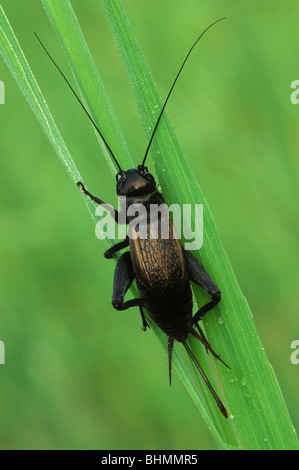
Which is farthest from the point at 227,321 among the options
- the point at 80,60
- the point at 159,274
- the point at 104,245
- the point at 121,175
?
the point at 104,245

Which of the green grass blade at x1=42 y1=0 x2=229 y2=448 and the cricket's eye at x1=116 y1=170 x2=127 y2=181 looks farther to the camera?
the cricket's eye at x1=116 y1=170 x2=127 y2=181

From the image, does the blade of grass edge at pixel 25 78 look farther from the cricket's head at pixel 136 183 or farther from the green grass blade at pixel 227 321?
the cricket's head at pixel 136 183

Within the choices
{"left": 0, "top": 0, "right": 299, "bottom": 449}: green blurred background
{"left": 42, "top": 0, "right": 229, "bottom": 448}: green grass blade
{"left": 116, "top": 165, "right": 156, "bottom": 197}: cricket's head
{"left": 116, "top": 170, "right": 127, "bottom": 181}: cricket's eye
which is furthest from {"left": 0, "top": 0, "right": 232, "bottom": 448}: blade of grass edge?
{"left": 0, "top": 0, "right": 299, "bottom": 449}: green blurred background

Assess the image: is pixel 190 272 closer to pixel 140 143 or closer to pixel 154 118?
pixel 154 118

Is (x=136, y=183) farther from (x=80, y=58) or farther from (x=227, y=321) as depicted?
(x=227, y=321)

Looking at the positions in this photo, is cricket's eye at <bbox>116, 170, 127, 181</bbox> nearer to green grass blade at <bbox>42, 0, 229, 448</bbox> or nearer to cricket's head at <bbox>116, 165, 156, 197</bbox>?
cricket's head at <bbox>116, 165, 156, 197</bbox>

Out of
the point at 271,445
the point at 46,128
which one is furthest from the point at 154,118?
the point at 271,445

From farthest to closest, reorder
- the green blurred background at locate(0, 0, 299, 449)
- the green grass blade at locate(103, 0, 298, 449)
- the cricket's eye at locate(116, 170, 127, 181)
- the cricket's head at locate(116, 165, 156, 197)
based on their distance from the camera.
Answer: the green blurred background at locate(0, 0, 299, 449) → the cricket's head at locate(116, 165, 156, 197) → the cricket's eye at locate(116, 170, 127, 181) → the green grass blade at locate(103, 0, 298, 449)

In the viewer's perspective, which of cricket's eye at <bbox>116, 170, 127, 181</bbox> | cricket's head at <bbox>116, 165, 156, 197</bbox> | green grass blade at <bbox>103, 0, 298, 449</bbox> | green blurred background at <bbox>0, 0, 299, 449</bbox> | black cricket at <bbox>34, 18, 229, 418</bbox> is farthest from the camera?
green blurred background at <bbox>0, 0, 299, 449</bbox>
